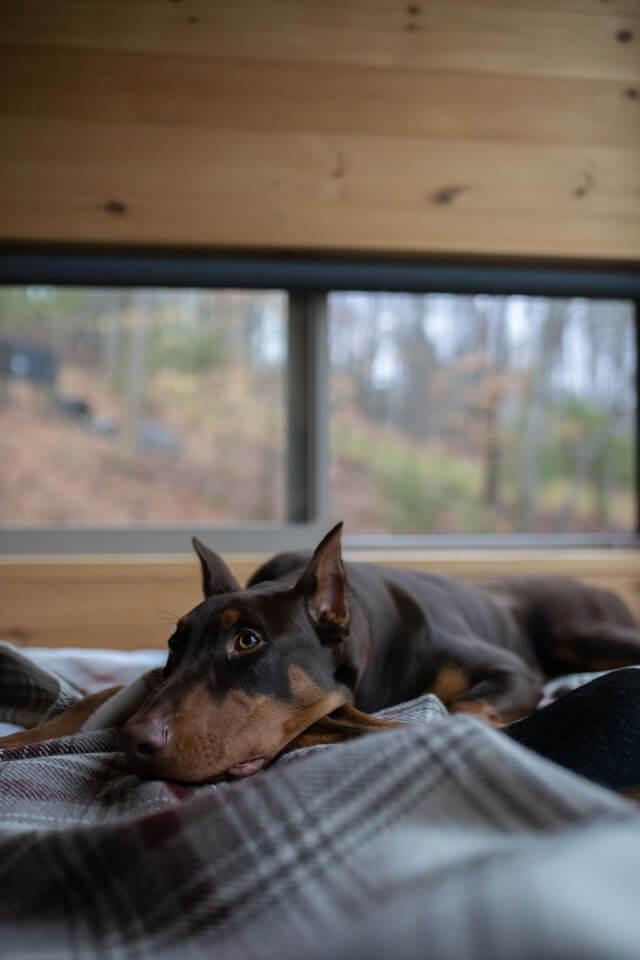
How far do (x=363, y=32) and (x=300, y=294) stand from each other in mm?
892

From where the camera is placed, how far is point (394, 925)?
20.7 inches

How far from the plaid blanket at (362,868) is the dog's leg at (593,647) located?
1.50 metres

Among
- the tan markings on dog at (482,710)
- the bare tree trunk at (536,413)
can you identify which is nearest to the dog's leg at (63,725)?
the tan markings on dog at (482,710)

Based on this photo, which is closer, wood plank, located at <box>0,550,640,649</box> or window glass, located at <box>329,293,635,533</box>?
wood plank, located at <box>0,550,640,649</box>

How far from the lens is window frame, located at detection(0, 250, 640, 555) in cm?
293

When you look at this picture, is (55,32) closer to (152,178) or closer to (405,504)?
(152,178)

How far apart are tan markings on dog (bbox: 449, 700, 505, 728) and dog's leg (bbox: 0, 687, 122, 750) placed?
0.69m

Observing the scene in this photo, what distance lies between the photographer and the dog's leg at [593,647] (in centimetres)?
223

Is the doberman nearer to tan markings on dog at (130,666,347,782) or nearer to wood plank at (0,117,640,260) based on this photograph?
tan markings on dog at (130,666,347,782)

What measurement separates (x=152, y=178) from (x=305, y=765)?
2.43m

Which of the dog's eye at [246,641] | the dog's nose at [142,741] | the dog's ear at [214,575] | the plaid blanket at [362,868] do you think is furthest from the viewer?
the dog's ear at [214,575]

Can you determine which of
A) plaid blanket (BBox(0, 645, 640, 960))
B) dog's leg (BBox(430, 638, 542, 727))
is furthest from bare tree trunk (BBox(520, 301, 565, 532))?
plaid blanket (BBox(0, 645, 640, 960))

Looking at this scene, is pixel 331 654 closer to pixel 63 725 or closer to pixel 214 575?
pixel 214 575

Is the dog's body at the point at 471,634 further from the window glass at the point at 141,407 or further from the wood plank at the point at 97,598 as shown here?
the window glass at the point at 141,407
